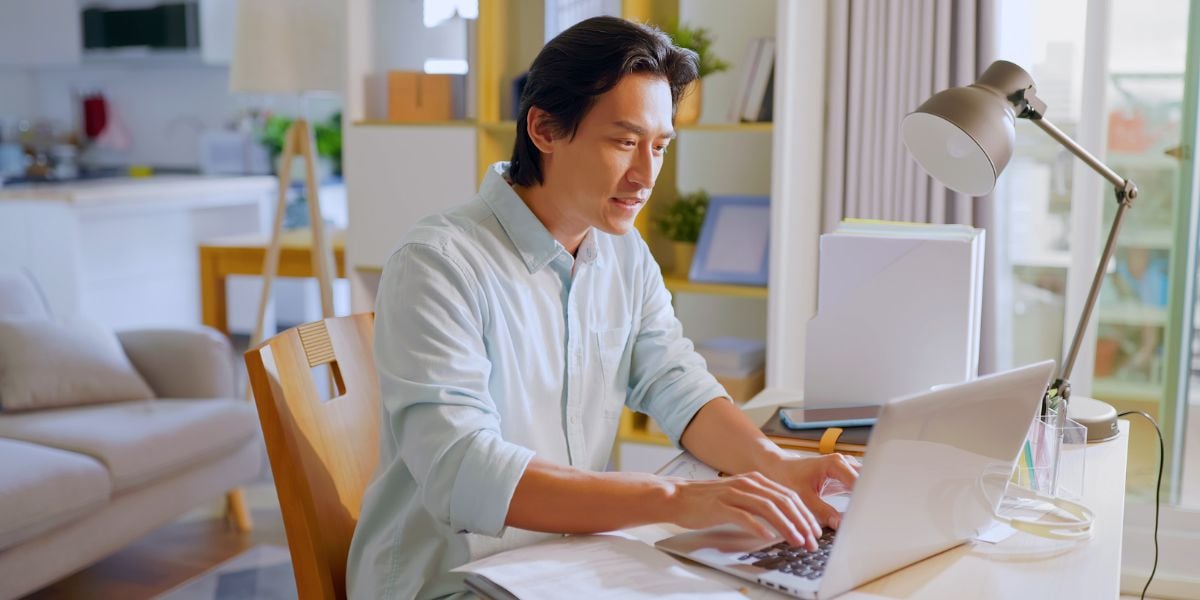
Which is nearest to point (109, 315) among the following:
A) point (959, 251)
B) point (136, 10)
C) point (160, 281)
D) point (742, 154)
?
point (160, 281)

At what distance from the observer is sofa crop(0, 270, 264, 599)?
2.39 meters

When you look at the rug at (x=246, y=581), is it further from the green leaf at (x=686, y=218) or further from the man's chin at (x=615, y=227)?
the man's chin at (x=615, y=227)

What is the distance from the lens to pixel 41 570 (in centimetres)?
241

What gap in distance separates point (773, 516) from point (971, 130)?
2.02 feet

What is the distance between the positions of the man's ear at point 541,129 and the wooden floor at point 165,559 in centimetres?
188

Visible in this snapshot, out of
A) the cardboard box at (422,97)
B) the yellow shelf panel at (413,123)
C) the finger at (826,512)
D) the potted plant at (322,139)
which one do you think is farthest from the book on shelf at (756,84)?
the potted plant at (322,139)

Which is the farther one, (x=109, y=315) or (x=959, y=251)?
(x=109, y=315)

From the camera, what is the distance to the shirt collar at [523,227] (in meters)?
1.46

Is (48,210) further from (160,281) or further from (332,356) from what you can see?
(332,356)

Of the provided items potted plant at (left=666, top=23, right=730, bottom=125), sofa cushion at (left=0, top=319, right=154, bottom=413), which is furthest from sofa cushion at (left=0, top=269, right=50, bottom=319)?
potted plant at (left=666, top=23, right=730, bottom=125)

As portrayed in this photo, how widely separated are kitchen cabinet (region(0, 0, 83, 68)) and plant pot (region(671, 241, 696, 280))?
4513mm

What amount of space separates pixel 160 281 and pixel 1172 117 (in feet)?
14.3

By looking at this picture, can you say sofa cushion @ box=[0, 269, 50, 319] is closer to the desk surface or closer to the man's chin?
the man's chin

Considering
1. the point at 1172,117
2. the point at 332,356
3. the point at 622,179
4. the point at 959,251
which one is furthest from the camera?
the point at 1172,117
